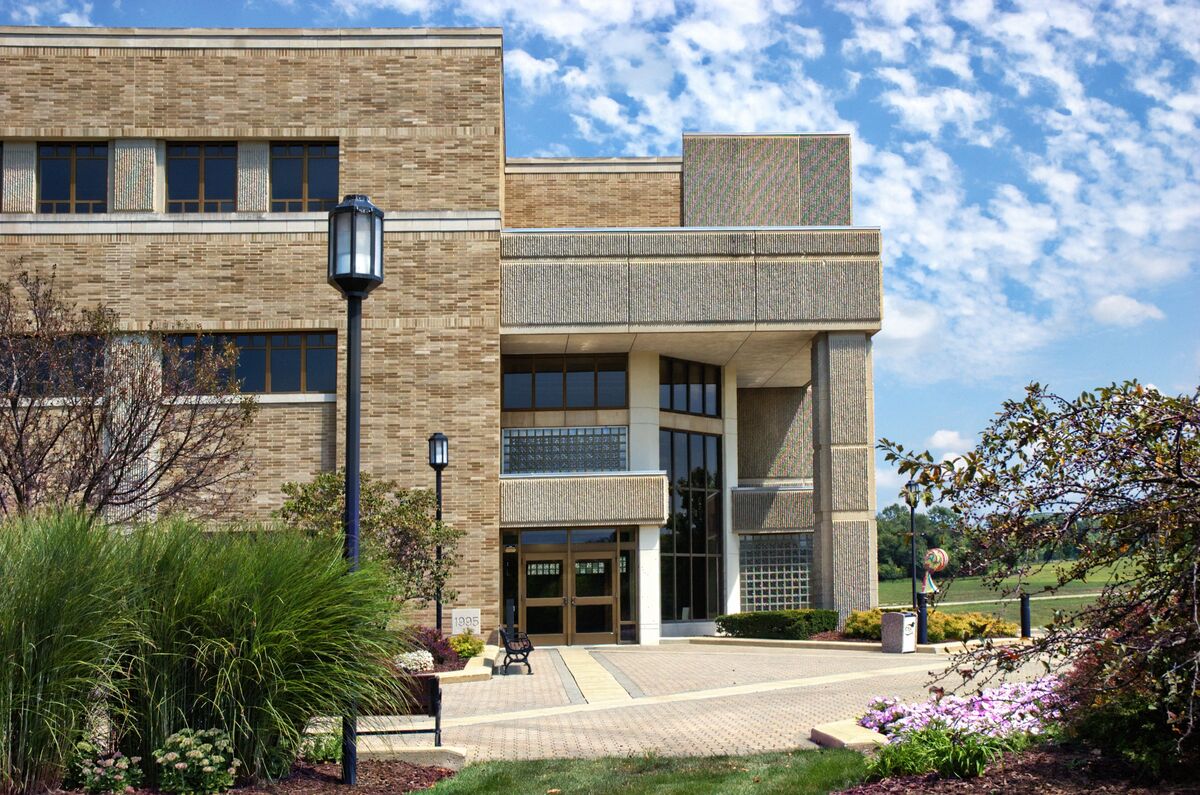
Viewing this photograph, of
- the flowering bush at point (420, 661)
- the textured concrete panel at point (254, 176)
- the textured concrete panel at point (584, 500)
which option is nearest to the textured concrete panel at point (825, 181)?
the textured concrete panel at point (584, 500)

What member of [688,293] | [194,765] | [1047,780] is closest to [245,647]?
[194,765]

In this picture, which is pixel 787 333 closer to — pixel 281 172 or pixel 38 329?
pixel 281 172

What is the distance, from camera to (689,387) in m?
34.6

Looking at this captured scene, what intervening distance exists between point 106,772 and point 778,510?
26.9 meters

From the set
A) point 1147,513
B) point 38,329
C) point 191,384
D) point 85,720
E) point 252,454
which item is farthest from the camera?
point 252,454

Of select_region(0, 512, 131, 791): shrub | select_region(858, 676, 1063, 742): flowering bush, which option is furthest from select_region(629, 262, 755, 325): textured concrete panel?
select_region(0, 512, 131, 791): shrub

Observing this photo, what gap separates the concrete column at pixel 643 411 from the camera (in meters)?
32.4

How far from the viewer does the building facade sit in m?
29.5

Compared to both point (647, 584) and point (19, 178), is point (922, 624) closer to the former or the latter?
point (647, 584)

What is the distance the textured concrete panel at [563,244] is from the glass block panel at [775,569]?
941 centimetres

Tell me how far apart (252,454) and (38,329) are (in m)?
8.53

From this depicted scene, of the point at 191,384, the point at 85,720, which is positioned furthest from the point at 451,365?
the point at 85,720

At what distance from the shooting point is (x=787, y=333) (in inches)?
1225

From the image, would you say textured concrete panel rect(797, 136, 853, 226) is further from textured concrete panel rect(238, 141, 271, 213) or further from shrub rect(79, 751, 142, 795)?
shrub rect(79, 751, 142, 795)
